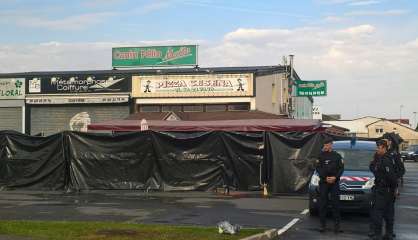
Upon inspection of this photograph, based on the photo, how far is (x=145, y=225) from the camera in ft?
38.2

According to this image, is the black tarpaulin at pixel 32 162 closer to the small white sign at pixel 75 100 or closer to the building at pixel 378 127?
the small white sign at pixel 75 100

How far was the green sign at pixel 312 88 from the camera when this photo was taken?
4616 centimetres

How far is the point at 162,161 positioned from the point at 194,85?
15.5 meters

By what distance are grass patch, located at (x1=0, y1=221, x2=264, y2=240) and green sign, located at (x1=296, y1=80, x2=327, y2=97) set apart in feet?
117

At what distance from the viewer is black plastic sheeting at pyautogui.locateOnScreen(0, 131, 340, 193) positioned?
19031 mm

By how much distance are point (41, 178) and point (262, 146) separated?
7.12 metres

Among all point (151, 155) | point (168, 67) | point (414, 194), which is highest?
point (168, 67)

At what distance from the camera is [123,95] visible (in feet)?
115

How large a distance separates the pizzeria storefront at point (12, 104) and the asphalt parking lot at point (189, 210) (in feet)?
59.1

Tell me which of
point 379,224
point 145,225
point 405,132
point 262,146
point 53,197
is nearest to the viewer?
point 379,224

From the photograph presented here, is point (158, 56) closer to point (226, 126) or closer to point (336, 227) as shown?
point (226, 126)

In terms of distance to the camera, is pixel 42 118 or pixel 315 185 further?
pixel 42 118

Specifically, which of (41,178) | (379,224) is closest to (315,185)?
(379,224)

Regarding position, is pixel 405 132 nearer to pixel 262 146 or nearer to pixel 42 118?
pixel 42 118
